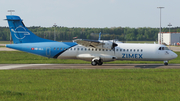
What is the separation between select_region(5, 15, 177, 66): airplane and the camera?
3023 centimetres

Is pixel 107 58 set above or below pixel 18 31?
below

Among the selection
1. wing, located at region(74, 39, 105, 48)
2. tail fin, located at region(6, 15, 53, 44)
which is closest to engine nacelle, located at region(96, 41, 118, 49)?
wing, located at region(74, 39, 105, 48)

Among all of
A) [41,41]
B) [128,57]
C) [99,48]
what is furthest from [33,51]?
[128,57]

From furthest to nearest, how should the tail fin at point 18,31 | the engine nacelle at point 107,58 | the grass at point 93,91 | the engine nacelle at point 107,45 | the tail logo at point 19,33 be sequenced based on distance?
the tail logo at point 19,33 < the tail fin at point 18,31 < the engine nacelle at point 107,58 < the engine nacelle at point 107,45 < the grass at point 93,91

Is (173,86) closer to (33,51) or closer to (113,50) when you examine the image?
(113,50)

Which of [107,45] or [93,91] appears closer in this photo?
[93,91]

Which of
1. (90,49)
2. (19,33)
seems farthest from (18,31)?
(90,49)

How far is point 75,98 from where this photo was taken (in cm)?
1262

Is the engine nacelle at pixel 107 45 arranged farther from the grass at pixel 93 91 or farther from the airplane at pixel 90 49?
the grass at pixel 93 91

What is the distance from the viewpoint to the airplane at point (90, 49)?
3023 centimetres

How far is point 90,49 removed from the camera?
101ft

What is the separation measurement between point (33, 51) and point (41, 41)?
1.95 metres

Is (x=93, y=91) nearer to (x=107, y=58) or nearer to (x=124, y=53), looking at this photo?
(x=107, y=58)

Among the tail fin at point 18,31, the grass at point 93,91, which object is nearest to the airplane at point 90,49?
the tail fin at point 18,31
